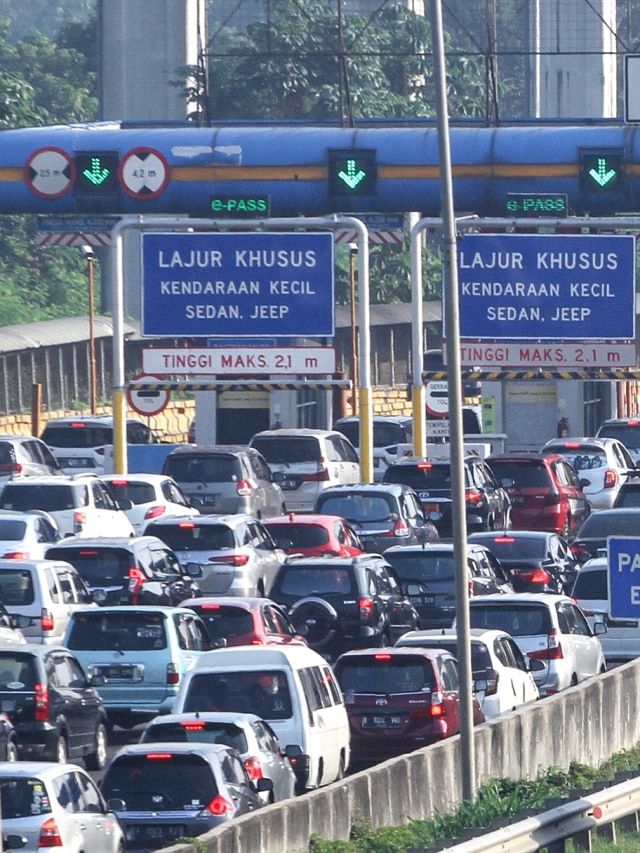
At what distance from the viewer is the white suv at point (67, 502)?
31.6 meters

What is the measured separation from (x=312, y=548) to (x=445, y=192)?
13.2 m

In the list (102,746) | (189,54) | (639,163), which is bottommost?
(102,746)

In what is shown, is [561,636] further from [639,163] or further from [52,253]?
[52,253]

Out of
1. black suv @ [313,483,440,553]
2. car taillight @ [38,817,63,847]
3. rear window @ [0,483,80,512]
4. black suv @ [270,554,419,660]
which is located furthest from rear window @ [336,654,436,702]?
rear window @ [0,483,80,512]

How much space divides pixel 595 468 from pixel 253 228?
26.0ft

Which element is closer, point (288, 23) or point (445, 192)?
point (445, 192)

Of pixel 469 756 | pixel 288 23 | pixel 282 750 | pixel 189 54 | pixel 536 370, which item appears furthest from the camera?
pixel 288 23

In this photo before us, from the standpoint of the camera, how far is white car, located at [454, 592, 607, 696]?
2352 cm

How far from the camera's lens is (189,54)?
72.8m

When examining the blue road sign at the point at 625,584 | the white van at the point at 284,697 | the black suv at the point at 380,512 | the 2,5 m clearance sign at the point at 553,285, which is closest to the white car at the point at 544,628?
the white van at the point at 284,697

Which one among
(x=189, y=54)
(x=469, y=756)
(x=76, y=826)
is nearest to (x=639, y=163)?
(x=469, y=756)

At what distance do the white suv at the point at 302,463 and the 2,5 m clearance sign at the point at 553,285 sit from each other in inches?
123

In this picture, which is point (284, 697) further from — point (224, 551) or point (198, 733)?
point (224, 551)

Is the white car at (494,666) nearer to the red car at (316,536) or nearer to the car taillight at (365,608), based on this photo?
the car taillight at (365,608)
